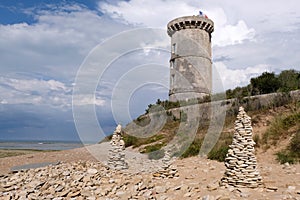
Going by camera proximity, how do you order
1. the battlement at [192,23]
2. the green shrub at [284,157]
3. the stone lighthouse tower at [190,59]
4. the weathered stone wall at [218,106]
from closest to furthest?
1. the green shrub at [284,157]
2. the weathered stone wall at [218,106]
3. the stone lighthouse tower at [190,59]
4. the battlement at [192,23]

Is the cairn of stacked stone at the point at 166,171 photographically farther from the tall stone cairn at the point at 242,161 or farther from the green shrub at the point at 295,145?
the green shrub at the point at 295,145

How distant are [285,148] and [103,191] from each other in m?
7.27

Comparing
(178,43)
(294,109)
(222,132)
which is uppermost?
(178,43)

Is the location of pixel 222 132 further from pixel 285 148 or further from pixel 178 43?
pixel 178 43

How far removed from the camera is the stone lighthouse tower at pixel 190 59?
28672 mm

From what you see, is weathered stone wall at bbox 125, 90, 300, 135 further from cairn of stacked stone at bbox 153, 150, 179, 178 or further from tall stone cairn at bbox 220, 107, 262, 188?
tall stone cairn at bbox 220, 107, 262, 188

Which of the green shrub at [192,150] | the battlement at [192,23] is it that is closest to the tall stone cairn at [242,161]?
the green shrub at [192,150]

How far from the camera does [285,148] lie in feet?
34.7

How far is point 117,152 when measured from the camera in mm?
9406

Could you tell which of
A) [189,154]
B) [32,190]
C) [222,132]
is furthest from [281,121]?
[32,190]

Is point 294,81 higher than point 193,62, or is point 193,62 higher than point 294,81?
point 193,62

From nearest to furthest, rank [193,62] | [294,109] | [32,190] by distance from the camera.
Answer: [32,190] < [294,109] < [193,62]

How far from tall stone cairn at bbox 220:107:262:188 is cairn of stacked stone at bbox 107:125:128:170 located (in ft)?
13.0

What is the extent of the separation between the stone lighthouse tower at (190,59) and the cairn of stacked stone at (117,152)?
63.1 feet
